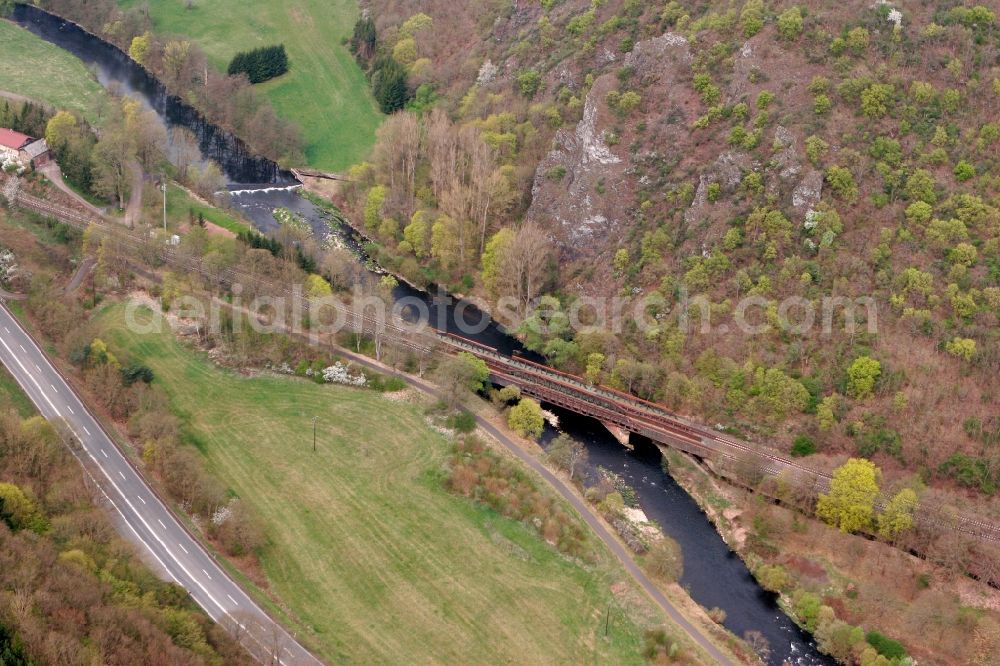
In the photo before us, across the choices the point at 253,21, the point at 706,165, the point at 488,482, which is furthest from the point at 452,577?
the point at 253,21

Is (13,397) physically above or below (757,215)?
below

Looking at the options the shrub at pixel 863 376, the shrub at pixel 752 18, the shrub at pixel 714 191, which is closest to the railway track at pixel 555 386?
the shrub at pixel 863 376

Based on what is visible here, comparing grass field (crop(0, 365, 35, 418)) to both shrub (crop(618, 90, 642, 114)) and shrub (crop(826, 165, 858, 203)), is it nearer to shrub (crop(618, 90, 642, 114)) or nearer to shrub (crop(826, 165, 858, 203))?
shrub (crop(618, 90, 642, 114))

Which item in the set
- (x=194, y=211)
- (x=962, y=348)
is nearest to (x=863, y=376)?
(x=962, y=348)

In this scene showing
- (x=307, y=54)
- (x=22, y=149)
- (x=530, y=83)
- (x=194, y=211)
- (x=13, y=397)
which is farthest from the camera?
(x=307, y=54)

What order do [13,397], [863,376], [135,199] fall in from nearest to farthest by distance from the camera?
[13,397] → [863,376] → [135,199]

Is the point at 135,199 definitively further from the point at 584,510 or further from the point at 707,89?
the point at 584,510
